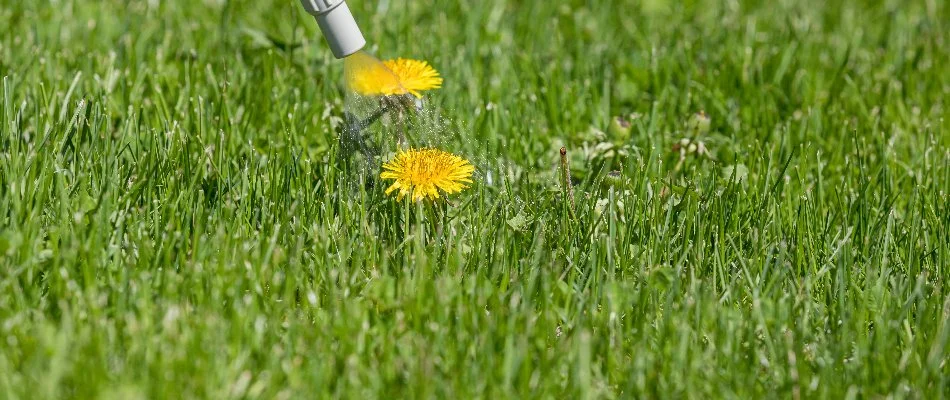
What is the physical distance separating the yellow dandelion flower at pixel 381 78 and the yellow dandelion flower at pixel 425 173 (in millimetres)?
207

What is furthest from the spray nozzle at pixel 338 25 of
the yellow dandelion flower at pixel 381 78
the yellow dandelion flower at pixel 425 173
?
the yellow dandelion flower at pixel 425 173

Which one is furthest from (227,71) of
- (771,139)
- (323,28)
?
(771,139)

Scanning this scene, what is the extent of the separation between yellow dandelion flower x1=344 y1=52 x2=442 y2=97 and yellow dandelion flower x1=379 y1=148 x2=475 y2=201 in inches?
8.2

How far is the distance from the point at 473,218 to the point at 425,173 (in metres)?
0.23

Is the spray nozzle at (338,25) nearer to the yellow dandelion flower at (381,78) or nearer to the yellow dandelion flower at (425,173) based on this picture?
the yellow dandelion flower at (381,78)

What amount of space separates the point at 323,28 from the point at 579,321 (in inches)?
35.2

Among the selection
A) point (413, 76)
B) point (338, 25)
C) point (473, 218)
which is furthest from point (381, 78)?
point (473, 218)

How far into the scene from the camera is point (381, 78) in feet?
9.21

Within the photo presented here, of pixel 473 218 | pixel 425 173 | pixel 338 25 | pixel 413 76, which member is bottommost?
pixel 473 218

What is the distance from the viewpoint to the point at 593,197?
2824 mm

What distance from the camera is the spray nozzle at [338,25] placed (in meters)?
2.59

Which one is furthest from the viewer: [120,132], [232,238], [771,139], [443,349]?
[771,139]

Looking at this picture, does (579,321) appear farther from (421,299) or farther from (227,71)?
(227,71)

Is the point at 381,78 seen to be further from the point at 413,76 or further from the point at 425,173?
the point at 425,173
